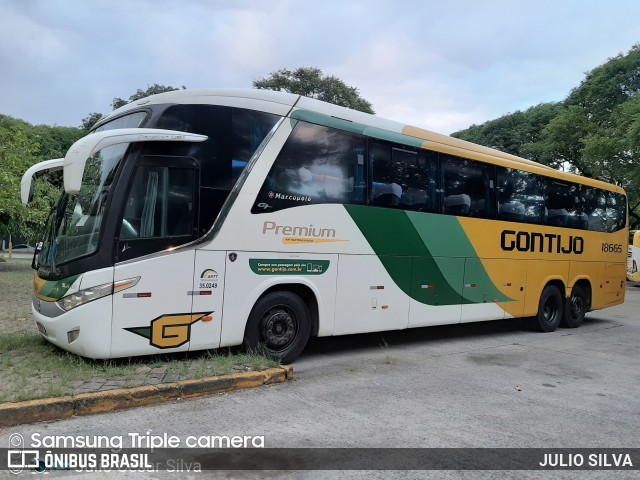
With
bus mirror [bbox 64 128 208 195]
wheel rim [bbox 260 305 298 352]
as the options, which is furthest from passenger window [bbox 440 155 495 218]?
bus mirror [bbox 64 128 208 195]

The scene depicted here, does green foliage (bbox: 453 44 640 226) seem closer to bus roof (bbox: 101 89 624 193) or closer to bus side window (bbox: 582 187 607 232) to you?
bus side window (bbox: 582 187 607 232)

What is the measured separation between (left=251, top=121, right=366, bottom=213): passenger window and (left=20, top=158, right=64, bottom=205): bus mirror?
2.96 metres

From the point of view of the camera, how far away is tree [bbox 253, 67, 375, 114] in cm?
3384

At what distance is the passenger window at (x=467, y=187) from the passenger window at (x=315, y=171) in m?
2.03

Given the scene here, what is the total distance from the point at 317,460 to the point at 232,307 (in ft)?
8.60

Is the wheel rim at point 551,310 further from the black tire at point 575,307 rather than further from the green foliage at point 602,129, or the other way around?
the green foliage at point 602,129

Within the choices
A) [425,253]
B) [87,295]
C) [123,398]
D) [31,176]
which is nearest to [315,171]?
[425,253]

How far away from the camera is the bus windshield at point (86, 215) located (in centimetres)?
543

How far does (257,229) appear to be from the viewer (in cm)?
621

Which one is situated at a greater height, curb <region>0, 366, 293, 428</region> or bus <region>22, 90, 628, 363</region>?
bus <region>22, 90, 628, 363</region>

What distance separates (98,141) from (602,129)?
2547 cm

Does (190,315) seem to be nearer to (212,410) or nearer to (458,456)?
(212,410)

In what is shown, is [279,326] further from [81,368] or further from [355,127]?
[355,127]

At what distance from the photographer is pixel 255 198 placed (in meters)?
6.20
